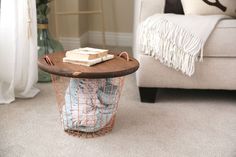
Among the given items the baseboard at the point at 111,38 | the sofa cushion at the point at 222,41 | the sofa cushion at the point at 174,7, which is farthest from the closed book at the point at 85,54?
the baseboard at the point at 111,38

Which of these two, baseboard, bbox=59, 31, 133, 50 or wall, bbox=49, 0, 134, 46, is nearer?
wall, bbox=49, 0, 134, 46

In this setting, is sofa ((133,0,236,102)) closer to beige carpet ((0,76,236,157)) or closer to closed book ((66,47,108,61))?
beige carpet ((0,76,236,157))

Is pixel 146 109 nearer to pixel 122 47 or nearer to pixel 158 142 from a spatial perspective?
pixel 158 142

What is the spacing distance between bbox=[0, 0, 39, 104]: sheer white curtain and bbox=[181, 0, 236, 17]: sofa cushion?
2.96 feet

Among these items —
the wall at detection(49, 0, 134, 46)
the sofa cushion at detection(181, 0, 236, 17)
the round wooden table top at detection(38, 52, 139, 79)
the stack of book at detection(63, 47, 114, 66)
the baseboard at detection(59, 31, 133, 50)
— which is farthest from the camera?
the baseboard at detection(59, 31, 133, 50)

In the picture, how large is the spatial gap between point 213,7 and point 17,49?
110 centimetres

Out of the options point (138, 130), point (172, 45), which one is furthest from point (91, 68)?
point (172, 45)

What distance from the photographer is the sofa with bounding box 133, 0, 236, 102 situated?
5.58 feet

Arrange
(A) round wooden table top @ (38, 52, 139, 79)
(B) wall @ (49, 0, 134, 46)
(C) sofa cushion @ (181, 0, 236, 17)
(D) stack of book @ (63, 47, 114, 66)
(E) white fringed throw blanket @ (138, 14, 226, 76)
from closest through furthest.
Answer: (A) round wooden table top @ (38, 52, 139, 79) < (D) stack of book @ (63, 47, 114, 66) < (E) white fringed throw blanket @ (138, 14, 226, 76) < (C) sofa cushion @ (181, 0, 236, 17) < (B) wall @ (49, 0, 134, 46)

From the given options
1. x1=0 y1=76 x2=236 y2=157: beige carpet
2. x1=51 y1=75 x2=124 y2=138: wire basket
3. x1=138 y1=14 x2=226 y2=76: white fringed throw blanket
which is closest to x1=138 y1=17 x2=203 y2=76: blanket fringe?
x1=138 y1=14 x2=226 y2=76: white fringed throw blanket

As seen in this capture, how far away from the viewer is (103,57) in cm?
142

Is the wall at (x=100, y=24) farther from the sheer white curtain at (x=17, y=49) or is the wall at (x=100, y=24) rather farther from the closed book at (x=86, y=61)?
the closed book at (x=86, y=61)

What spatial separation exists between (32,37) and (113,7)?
147 centimetres

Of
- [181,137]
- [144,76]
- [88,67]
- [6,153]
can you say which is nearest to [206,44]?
[144,76]
